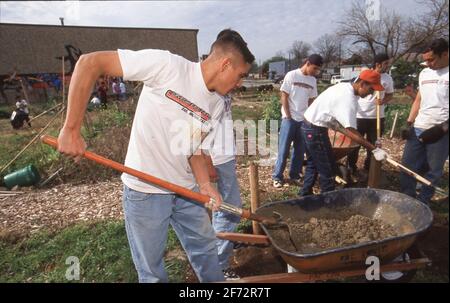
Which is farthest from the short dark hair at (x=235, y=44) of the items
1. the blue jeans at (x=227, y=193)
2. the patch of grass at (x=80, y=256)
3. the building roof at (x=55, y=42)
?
the building roof at (x=55, y=42)

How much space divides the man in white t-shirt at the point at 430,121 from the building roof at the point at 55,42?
81.8 feet

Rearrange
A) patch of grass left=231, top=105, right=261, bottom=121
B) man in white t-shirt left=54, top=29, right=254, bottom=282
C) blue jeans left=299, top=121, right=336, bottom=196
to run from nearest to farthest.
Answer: man in white t-shirt left=54, top=29, right=254, bottom=282, blue jeans left=299, top=121, right=336, bottom=196, patch of grass left=231, top=105, right=261, bottom=121

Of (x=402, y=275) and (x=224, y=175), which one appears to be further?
(x=224, y=175)

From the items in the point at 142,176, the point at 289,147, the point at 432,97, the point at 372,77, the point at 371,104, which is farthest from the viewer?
the point at 371,104

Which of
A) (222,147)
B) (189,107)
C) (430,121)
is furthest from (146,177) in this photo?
(430,121)

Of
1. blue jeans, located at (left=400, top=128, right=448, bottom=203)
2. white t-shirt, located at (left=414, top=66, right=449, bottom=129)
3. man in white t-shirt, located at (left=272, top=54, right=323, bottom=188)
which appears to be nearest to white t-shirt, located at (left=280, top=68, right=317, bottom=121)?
man in white t-shirt, located at (left=272, top=54, right=323, bottom=188)

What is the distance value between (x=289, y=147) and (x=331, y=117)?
57.9 inches

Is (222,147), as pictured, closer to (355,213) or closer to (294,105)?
(355,213)

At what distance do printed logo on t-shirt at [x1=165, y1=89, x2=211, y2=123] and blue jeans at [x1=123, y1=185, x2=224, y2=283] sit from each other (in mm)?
558

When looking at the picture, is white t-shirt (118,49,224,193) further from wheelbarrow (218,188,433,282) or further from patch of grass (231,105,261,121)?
patch of grass (231,105,261,121)

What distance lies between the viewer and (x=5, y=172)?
6.05 meters

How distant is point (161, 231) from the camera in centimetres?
216

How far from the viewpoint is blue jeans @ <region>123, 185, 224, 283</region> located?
2.08 meters
